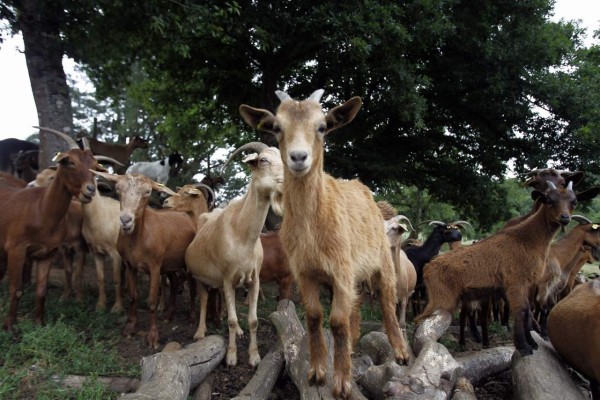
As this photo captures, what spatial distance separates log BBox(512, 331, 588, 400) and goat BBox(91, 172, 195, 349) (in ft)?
13.6

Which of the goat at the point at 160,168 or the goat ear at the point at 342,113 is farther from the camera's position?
the goat at the point at 160,168

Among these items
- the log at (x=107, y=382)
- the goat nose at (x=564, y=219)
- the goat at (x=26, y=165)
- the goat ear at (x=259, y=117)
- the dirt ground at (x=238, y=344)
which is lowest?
the dirt ground at (x=238, y=344)

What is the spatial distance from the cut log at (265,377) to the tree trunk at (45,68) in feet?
20.2

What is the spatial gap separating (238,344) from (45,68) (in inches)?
258

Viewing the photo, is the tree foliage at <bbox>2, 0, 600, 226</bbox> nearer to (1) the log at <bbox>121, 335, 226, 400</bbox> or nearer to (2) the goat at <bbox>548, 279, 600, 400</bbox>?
(2) the goat at <bbox>548, 279, 600, 400</bbox>

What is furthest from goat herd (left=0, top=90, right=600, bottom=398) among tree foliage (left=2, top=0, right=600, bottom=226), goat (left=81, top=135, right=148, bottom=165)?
goat (left=81, top=135, right=148, bottom=165)

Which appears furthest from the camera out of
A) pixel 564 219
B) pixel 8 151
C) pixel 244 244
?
pixel 8 151

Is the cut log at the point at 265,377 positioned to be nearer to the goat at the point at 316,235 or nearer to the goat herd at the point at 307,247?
the goat herd at the point at 307,247

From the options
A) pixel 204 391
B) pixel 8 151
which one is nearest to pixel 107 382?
pixel 204 391

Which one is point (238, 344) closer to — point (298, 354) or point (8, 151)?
point (298, 354)

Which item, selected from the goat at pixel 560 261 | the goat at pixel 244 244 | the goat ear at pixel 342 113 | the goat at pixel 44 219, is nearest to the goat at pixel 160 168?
the goat at pixel 44 219

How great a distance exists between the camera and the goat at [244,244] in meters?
5.47

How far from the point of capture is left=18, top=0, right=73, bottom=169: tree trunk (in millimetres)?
8578

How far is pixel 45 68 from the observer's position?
8719mm
